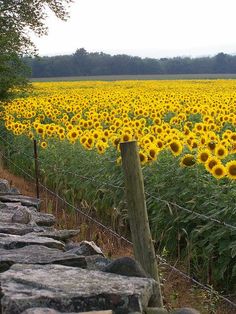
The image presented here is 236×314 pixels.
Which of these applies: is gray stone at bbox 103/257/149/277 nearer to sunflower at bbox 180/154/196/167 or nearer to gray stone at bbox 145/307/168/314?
gray stone at bbox 145/307/168/314

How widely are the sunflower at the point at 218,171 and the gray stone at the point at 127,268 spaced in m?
2.47

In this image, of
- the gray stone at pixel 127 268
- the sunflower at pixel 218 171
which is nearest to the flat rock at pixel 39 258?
the gray stone at pixel 127 268

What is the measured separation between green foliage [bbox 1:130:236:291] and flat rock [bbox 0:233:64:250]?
3.81ft

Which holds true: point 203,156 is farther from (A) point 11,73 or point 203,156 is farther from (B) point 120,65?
(B) point 120,65

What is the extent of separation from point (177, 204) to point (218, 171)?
2.55ft

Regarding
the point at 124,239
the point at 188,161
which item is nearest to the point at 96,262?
the point at 124,239

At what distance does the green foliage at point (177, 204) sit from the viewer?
20.6 feet

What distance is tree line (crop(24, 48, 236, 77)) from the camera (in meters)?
91.0

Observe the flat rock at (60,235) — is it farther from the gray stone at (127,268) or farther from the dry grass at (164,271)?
the gray stone at (127,268)

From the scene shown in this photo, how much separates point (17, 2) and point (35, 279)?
25.4 metres

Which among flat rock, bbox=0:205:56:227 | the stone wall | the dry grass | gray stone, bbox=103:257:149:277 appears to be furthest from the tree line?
gray stone, bbox=103:257:149:277

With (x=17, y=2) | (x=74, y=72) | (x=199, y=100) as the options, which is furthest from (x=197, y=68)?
(x=199, y=100)

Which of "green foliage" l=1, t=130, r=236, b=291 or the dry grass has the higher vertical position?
"green foliage" l=1, t=130, r=236, b=291

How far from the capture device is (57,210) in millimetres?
9414
